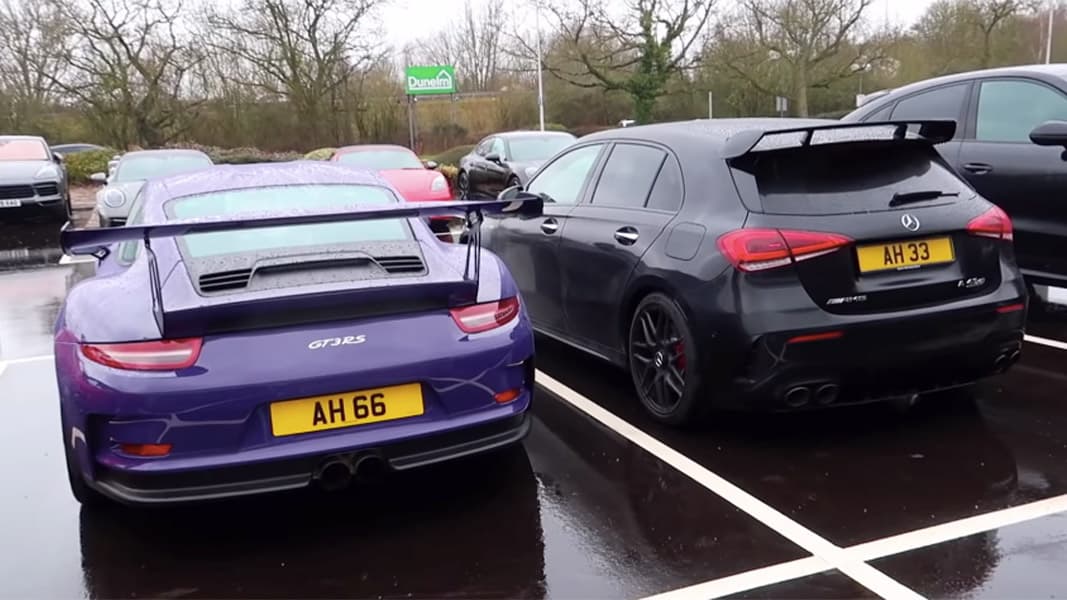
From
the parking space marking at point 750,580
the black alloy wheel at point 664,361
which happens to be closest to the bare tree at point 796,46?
the black alloy wheel at point 664,361

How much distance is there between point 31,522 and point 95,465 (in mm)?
798

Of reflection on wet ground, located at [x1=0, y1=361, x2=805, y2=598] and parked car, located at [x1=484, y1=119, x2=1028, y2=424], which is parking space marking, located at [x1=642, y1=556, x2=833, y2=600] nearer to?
reflection on wet ground, located at [x1=0, y1=361, x2=805, y2=598]

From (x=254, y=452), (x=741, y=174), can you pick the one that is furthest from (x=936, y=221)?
(x=254, y=452)

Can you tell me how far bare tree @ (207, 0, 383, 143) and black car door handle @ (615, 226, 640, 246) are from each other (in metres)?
31.0

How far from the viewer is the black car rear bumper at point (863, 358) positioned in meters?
3.87

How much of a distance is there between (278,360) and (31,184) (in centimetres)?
1315

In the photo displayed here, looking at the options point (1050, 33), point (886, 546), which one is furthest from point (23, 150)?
point (1050, 33)

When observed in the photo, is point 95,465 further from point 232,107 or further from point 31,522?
point 232,107

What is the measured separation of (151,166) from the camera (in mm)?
12906

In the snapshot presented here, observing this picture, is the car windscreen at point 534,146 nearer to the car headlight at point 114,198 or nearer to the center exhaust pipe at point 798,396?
the car headlight at point 114,198

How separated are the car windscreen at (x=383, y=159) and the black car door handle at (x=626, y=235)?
8.84m

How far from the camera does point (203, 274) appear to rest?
3.31 m

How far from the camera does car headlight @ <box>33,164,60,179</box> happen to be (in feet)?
46.4

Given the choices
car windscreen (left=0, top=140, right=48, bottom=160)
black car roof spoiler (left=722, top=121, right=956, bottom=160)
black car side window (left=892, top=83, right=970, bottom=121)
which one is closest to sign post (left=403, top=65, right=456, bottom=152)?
car windscreen (left=0, top=140, right=48, bottom=160)
